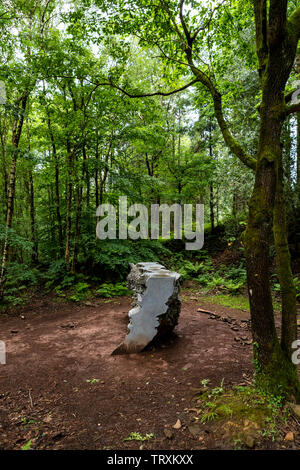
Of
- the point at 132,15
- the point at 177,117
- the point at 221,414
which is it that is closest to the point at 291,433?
the point at 221,414

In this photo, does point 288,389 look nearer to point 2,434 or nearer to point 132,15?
point 2,434

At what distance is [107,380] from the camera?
3.44 m

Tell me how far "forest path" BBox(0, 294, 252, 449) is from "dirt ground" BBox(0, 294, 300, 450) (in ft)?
0.04

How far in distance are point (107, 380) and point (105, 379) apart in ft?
0.15

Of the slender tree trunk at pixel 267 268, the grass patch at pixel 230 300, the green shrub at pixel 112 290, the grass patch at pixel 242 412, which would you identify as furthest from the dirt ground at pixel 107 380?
the green shrub at pixel 112 290

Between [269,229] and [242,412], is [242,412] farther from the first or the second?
[269,229]

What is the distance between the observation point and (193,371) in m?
3.50

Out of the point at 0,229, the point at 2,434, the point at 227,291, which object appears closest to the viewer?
the point at 2,434

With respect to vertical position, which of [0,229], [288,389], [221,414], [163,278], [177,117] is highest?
[177,117]

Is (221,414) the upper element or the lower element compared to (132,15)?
lower

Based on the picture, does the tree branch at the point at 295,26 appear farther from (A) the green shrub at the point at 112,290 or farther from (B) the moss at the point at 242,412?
(A) the green shrub at the point at 112,290

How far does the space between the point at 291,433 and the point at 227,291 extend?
6.48 m

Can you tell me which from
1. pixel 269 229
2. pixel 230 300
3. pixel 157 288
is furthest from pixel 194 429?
pixel 230 300

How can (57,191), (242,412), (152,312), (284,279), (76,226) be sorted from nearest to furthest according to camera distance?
1. (242,412)
2. (284,279)
3. (152,312)
4. (76,226)
5. (57,191)
